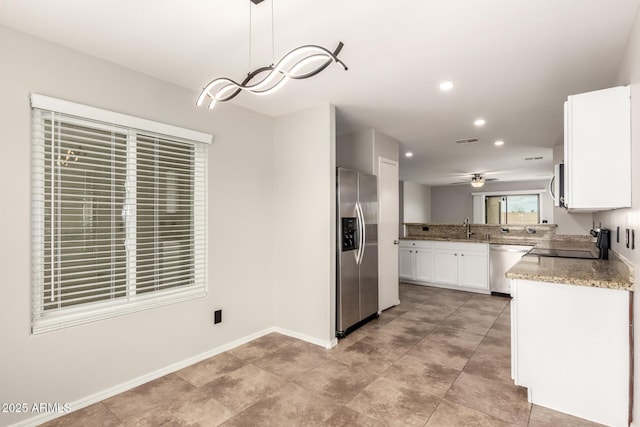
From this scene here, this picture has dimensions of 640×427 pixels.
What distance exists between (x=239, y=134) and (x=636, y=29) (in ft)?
10.0

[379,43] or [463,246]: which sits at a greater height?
[379,43]

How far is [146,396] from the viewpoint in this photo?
2.33 metres

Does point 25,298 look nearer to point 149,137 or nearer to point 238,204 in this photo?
point 149,137

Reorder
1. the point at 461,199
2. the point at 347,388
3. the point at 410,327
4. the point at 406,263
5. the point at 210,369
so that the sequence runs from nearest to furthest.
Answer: the point at 347,388
the point at 210,369
the point at 410,327
the point at 406,263
the point at 461,199

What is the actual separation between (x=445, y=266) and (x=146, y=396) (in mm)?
4877

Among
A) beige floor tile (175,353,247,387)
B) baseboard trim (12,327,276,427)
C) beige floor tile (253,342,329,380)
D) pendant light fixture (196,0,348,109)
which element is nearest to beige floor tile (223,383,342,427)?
beige floor tile (253,342,329,380)

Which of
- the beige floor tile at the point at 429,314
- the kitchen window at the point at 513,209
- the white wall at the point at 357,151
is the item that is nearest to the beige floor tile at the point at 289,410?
the beige floor tile at the point at 429,314

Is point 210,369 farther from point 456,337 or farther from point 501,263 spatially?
point 501,263

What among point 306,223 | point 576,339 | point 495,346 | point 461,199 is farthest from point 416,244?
point 461,199

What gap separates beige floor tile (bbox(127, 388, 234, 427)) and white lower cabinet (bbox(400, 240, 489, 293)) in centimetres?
452

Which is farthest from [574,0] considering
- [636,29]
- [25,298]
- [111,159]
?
[25,298]

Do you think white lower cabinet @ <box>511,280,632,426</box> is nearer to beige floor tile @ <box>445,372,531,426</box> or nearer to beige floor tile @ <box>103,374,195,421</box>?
beige floor tile @ <box>445,372,531,426</box>

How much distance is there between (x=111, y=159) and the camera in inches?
95.2

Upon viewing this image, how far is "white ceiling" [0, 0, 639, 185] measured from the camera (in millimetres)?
1800
